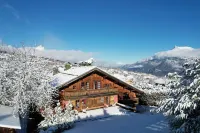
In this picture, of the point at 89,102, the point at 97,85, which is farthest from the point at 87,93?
the point at 97,85

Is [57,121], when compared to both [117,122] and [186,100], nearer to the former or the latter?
[117,122]

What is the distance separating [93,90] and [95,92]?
484 millimetres

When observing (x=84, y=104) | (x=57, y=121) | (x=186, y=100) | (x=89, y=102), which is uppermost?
(x=186, y=100)

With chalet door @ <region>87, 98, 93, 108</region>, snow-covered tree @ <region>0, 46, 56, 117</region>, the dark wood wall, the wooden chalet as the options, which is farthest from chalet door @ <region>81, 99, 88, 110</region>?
snow-covered tree @ <region>0, 46, 56, 117</region>

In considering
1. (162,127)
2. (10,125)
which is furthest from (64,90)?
(10,125)

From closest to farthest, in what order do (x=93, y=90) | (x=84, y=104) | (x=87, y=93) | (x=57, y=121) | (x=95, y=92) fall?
(x=57, y=121)
(x=87, y=93)
(x=84, y=104)
(x=93, y=90)
(x=95, y=92)

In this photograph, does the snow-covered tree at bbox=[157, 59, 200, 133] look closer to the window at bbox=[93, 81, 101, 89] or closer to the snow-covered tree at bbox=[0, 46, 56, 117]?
the snow-covered tree at bbox=[0, 46, 56, 117]

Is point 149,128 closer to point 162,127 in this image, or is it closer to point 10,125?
point 162,127

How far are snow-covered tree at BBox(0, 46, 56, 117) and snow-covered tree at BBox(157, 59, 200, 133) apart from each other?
1437cm

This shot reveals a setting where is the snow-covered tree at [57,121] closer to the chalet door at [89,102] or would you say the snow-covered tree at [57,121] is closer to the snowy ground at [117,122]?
the snowy ground at [117,122]

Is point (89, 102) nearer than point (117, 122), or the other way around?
point (117, 122)

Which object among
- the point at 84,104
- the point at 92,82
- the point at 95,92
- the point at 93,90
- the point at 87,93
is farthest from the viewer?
the point at 92,82

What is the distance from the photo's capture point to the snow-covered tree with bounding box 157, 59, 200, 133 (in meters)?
15.4

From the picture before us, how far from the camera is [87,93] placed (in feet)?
114
